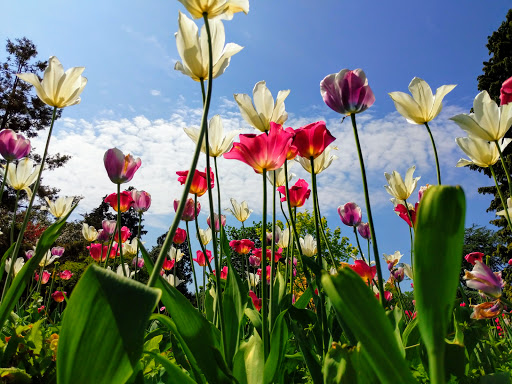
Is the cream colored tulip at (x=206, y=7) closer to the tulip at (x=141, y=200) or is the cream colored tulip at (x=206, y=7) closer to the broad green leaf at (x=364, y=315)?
the broad green leaf at (x=364, y=315)

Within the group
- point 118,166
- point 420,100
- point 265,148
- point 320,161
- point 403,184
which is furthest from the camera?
point 403,184

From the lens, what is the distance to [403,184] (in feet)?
7.16

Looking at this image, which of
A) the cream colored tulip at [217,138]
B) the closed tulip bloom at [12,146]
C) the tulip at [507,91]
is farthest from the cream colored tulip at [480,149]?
the closed tulip bloom at [12,146]

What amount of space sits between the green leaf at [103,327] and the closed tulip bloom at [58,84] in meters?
1.15

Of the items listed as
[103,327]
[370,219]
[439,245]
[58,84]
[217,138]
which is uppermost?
[58,84]

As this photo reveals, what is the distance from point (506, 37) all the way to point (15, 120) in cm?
2438

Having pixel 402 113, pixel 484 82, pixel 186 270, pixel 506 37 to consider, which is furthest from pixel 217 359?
pixel 186 270

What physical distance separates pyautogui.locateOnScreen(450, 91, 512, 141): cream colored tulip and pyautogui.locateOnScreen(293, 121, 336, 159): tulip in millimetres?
577

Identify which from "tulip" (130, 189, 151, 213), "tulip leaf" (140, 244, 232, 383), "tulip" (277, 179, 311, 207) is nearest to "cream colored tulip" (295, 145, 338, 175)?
"tulip" (277, 179, 311, 207)

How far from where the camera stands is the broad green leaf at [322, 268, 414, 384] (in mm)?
551

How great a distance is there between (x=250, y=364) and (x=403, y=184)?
1.52 meters

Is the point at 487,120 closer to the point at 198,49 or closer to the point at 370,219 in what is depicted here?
the point at 370,219

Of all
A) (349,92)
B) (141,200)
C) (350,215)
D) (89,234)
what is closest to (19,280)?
(349,92)

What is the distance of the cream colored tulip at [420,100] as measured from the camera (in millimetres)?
1530
